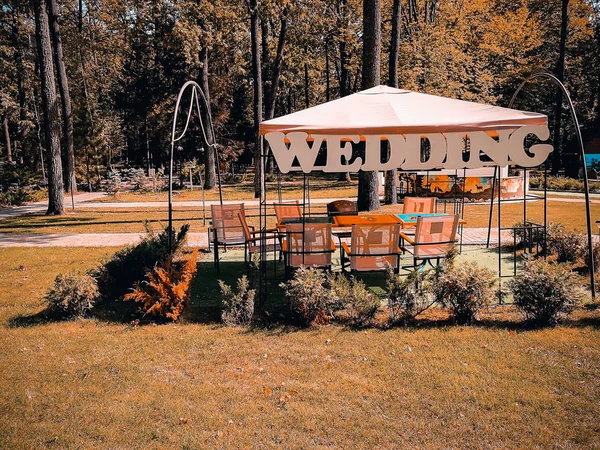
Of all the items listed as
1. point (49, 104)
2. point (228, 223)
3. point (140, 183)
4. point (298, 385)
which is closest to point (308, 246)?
point (228, 223)

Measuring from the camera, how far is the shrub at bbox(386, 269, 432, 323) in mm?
5918

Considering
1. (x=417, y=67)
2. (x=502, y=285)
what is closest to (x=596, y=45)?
(x=417, y=67)

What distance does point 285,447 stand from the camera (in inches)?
140

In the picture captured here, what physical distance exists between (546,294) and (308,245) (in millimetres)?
3110

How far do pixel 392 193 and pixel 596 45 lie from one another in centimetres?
2662

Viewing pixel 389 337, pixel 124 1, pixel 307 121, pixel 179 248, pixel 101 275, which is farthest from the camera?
pixel 124 1

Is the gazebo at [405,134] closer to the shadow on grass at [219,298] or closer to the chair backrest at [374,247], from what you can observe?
the chair backrest at [374,247]

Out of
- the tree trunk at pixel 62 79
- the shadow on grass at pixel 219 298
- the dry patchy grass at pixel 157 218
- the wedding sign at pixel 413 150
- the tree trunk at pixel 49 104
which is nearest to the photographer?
the shadow on grass at pixel 219 298

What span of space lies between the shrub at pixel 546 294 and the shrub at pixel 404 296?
1.13 meters

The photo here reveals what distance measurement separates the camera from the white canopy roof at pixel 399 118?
6.27 meters

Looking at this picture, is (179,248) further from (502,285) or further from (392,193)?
(392,193)

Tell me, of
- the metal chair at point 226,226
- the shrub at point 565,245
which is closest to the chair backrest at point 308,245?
the metal chair at point 226,226

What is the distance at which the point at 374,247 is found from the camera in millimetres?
6871

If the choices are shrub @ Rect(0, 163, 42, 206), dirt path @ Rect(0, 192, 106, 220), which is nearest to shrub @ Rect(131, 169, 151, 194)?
dirt path @ Rect(0, 192, 106, 220)
